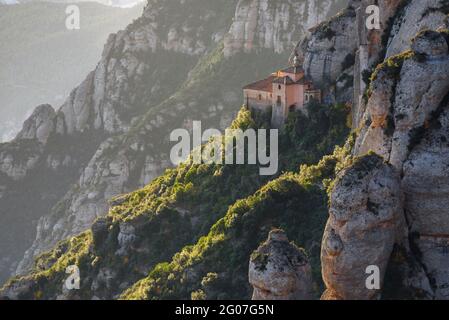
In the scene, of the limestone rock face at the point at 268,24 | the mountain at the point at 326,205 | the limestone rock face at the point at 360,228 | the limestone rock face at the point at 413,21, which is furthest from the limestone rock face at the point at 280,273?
the limestone rock face at the point at 268,24

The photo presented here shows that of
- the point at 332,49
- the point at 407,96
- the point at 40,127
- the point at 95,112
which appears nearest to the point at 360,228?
the point at 407,96

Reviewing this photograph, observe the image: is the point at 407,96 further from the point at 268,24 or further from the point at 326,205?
the point at 268,24

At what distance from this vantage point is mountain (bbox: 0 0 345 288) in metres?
153

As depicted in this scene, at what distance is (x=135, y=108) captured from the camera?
177 m

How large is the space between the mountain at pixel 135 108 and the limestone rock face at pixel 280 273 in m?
110

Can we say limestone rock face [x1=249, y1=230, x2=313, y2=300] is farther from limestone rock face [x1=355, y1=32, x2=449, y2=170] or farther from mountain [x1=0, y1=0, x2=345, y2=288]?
mountain [x1=0, y1=0, x2=345, y2=288]

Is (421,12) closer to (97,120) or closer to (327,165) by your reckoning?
(327,165)

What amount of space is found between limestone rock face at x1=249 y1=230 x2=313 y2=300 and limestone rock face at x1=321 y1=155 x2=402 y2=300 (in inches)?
57.1

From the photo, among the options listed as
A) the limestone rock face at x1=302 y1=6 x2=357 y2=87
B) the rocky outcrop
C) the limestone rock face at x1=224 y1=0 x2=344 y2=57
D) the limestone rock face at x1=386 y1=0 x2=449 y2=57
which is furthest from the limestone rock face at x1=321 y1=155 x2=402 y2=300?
the limestone rock face at x1=224 y1=0 x2=344 y2=57

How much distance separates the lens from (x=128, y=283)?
72750 millimetres

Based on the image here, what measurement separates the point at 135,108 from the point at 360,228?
142 m

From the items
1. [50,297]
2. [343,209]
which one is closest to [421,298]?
[343,209]

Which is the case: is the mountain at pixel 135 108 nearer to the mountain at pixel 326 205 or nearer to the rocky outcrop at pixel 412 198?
the mountain at pixel 326 205

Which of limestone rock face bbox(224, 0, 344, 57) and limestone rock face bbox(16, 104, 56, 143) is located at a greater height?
limestone rock face bbox(224, 0, 344, 57)
